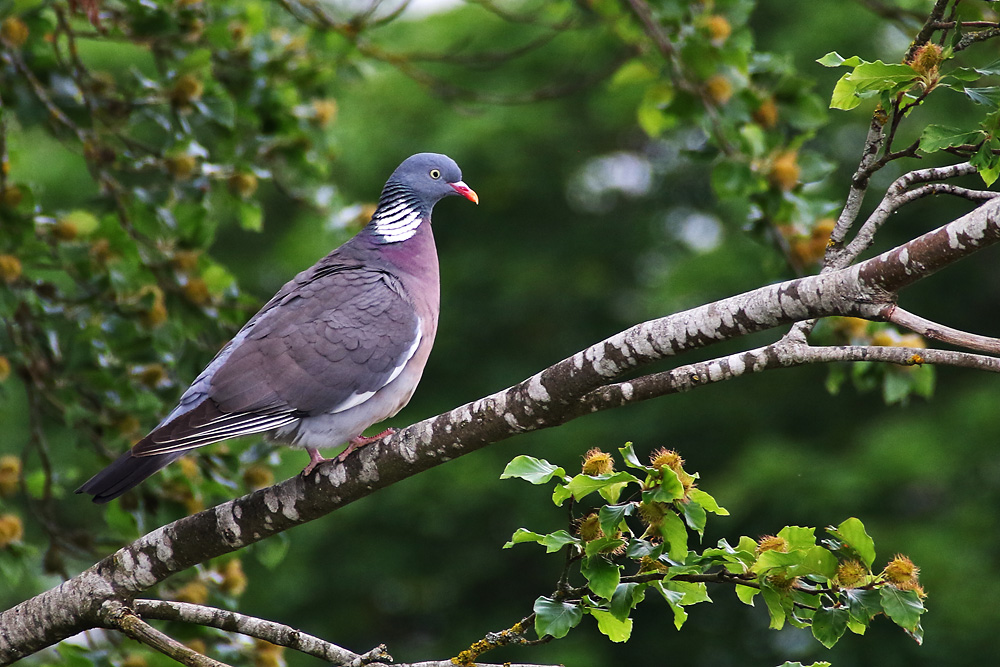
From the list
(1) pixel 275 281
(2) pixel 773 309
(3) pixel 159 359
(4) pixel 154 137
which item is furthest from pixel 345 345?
(4) pixel 154 137

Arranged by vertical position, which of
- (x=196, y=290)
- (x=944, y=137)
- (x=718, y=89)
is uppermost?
(x=718, y=89)

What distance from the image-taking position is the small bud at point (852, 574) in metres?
2.16

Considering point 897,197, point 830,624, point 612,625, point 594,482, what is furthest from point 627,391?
point 897,197

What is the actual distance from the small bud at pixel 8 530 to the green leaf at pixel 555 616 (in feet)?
7.30

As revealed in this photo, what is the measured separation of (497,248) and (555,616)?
816cm

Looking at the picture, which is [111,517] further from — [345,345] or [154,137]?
[154,137]

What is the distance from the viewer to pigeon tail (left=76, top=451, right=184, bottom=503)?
303 centimetres

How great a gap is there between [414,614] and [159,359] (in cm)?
691

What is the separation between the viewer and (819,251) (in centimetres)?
404

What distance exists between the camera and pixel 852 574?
2.16 m

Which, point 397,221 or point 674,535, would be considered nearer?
point 674,535

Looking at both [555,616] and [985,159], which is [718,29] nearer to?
[985,159]

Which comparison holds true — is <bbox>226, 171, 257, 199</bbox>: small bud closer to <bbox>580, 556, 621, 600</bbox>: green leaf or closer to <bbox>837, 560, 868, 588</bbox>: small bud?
<bbox>580, 556, 621, 600</bbox>: green leaf

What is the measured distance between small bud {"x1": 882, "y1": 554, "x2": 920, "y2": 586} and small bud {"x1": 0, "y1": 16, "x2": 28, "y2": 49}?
3280 mm
